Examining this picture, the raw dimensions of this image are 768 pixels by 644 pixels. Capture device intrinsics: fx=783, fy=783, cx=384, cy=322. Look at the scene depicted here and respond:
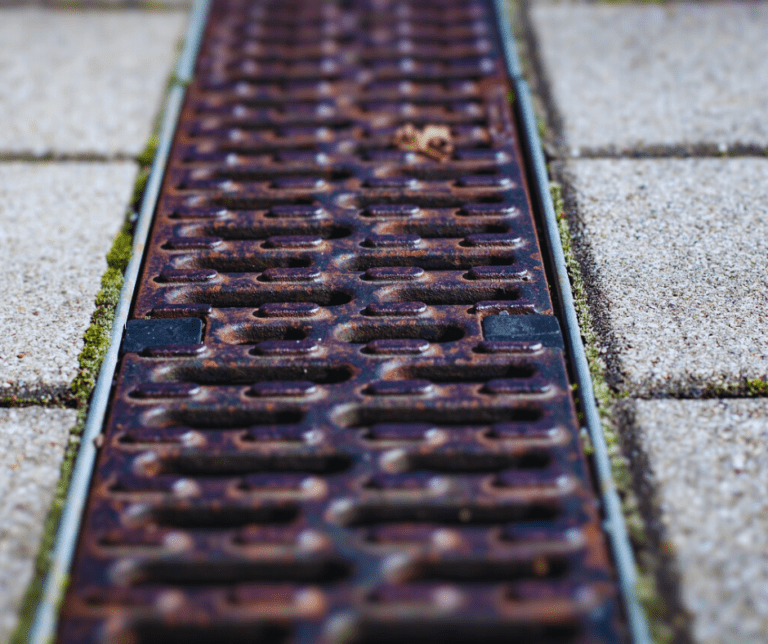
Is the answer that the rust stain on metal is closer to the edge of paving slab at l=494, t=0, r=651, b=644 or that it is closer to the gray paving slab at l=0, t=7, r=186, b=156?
the edge of paving slab at l=494, t=0, r=651, b=644

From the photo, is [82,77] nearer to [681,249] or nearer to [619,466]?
[681,249]

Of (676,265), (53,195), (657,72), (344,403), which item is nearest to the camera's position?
(344,403)

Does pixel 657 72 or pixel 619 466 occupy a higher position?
pixel 657 72

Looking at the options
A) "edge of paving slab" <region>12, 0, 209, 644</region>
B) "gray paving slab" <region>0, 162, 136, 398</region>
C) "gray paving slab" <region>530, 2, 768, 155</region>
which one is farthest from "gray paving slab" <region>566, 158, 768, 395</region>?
"gray paving slab" <region>0, 162, 136, 398</region>

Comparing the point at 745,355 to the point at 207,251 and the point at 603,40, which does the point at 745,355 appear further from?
the point at 603,40

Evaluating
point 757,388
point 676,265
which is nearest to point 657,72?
point 676,265

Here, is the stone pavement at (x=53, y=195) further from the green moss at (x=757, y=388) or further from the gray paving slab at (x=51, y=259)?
the green moss at (x=757, y=388)
